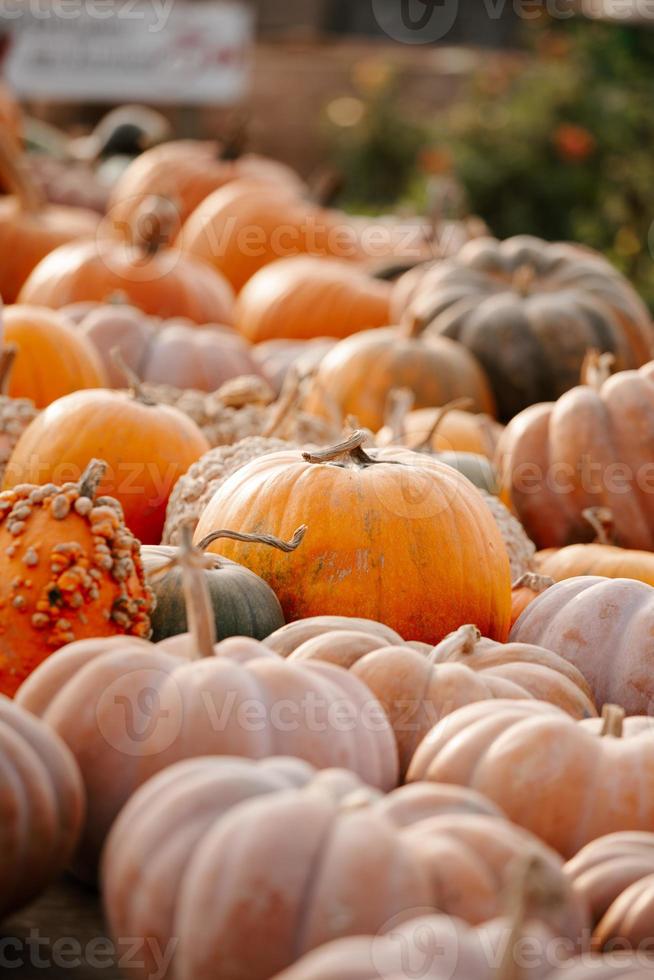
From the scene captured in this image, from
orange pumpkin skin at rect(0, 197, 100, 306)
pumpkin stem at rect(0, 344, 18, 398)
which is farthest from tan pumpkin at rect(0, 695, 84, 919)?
orange pumpkin skin at rect(0, 197, 100, 306)

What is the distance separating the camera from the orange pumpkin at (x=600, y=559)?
2.94 m

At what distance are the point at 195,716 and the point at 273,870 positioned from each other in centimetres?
40

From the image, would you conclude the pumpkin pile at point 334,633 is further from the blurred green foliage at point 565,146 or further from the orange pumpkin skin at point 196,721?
the blurred green foliage at point 565,146

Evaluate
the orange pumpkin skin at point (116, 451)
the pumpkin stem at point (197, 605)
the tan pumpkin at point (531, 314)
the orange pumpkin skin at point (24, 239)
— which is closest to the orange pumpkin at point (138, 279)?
the orange pumpkin skin at point (24, 239)

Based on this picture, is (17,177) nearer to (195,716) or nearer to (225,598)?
(225,598)

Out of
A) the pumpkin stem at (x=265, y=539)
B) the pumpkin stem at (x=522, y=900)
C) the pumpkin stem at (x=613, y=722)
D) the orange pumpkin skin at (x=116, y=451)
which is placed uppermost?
the pumpkin stem at (x=522, y=900)

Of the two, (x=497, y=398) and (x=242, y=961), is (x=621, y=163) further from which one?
(x=242, y=961)

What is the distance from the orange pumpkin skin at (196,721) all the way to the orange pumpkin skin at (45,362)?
6.17ft

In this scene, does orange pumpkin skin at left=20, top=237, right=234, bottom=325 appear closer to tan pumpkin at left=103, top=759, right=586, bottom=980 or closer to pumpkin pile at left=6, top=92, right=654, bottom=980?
pumpkin pile at left=6, top=92, right=654, bottom=980

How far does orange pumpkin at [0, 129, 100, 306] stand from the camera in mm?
5367

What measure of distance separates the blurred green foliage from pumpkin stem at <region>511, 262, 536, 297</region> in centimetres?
435

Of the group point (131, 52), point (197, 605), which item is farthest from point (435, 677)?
point (131, 52)

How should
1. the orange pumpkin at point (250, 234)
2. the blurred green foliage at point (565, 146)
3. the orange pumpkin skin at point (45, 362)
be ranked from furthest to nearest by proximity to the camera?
the blurred green foliage at point (565, 146), the orange pumpkin at point (250, 234), the orange pumpkin skin at point (45, 362)

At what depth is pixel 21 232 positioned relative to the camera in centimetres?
545
